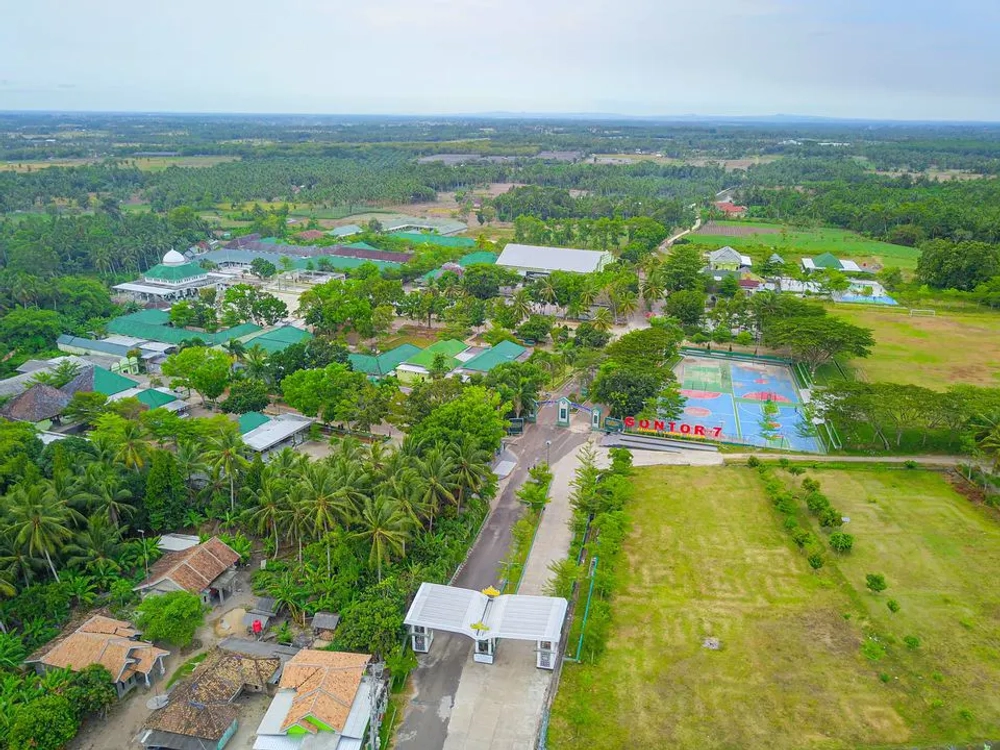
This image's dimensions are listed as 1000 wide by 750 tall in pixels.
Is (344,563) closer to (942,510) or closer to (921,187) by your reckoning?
(942,510)

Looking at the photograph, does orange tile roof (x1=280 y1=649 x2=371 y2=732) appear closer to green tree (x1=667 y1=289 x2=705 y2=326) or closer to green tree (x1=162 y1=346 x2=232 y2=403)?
green tree (x1=162 y1=346 x2=232 y2=403)

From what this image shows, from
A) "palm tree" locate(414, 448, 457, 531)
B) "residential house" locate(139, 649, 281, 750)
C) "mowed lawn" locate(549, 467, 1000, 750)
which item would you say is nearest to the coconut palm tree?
"mowed lawn" locate(549, 467, 1000, 750)

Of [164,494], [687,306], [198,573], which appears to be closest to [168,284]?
[164,494]

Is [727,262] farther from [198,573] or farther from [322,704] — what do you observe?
[322,704]

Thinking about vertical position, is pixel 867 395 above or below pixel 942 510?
above

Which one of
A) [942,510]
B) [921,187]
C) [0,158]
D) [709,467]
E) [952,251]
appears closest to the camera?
[942,510]

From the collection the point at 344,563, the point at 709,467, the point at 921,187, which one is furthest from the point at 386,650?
the point at 921,187
